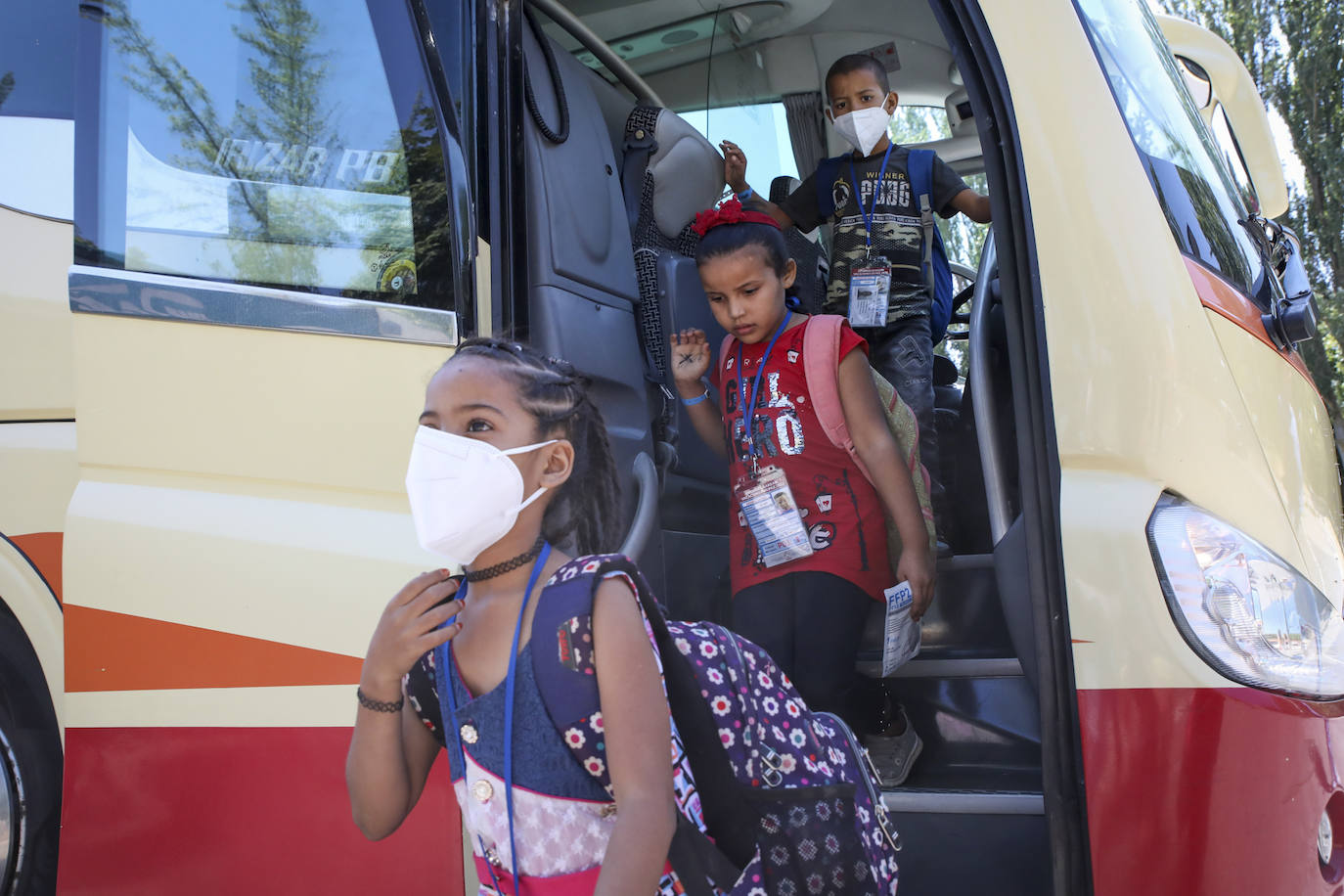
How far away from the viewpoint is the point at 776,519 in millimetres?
2492

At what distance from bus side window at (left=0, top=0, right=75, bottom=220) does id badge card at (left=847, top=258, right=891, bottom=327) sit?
1945mm

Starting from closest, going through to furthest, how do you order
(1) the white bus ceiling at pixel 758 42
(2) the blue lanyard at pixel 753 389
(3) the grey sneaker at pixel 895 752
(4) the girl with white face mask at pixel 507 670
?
(4) the girl with white face mask at pixel 507 670 → (3) the grey sneaker at pixel 895 752 → (2) the blue lanyard at pixel 753 389 → (1) the white bus ceiling at pixel 758 42

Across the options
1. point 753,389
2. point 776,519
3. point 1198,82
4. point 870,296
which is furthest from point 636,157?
point 1198,82

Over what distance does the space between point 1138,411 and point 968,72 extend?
72cm

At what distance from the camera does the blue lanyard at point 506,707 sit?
4.31 feet

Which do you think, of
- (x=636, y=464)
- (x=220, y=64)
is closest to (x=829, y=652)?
(x=636, y=464)

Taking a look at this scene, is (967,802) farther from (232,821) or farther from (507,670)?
(232,821)

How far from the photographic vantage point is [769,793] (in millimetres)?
1386

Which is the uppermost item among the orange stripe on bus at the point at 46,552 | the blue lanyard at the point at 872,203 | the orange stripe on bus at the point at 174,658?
the blue lanyard at the point at 872,203

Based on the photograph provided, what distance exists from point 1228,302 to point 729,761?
1.30 m

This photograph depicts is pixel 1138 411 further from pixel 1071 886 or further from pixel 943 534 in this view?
pixel 943 534

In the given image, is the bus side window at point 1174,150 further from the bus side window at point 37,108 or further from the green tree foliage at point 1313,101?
the green tree foliage at point 1313,101

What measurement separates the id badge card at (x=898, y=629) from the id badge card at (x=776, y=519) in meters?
0.28

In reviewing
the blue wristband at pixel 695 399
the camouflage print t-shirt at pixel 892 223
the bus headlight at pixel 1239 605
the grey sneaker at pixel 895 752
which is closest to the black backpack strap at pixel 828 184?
the camouflage print t-shirt at pixel 892 223
